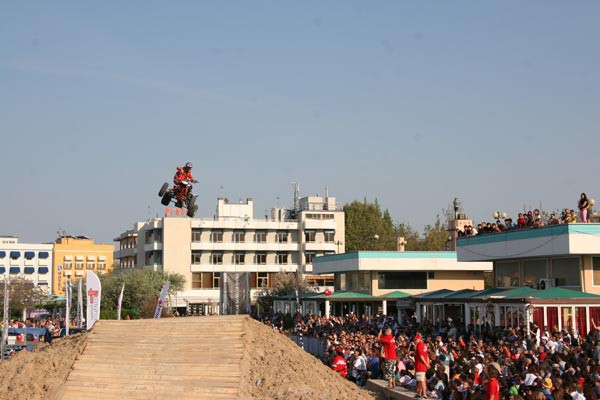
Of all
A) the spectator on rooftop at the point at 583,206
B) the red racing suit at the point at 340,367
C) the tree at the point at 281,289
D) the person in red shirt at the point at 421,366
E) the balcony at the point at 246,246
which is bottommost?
the red racing suit at the point at 340,367

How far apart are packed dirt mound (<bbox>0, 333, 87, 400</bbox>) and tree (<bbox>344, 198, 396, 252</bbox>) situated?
82564 mm

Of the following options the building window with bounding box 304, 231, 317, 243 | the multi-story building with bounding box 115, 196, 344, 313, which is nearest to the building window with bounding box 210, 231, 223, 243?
the multi-story building with bounding box 115, 196, 344, 313

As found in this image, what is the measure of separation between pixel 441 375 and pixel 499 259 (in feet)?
66.0

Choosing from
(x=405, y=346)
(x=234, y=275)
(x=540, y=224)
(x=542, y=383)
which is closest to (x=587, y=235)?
(x=540, y=224)

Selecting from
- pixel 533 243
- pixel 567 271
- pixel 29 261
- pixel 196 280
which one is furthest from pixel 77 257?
pixel 567 271

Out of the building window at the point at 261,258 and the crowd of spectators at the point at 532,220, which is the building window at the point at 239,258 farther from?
the crowd of spectators at the point at 532,220

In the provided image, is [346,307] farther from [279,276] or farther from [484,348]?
[484,348]

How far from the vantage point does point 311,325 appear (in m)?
47.0

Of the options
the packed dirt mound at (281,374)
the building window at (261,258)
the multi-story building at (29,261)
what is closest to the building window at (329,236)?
the building window at (261,258)

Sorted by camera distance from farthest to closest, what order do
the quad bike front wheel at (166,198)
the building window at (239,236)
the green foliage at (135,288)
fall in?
the building window at (239,236), the green foliage at (135,288), the quad bike front wheel at (166,198)

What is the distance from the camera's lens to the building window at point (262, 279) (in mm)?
93500

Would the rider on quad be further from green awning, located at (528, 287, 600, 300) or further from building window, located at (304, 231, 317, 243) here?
building window, located at (304, 231, 317, 243)

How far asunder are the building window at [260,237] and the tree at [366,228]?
17.3 meters

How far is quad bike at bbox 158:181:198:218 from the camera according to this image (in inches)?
1197
